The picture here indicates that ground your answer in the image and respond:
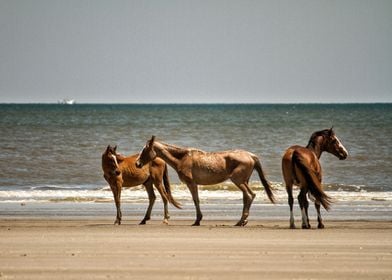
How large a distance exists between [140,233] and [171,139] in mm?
41927

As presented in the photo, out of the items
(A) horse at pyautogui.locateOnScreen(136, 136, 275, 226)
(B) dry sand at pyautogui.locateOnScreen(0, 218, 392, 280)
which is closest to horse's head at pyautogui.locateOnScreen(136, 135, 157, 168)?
(A) horse at pyautogui.locateOnScreen(136, 136, 275, 226)

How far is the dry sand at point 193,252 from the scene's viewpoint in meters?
11.1

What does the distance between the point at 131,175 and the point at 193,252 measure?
6.03 meters

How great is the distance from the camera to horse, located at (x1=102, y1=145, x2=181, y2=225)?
18.3m

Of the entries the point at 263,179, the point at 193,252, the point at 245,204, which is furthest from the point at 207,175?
the point at 193,252

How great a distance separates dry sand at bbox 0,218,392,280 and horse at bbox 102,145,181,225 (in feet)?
5.27

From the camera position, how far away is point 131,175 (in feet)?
60.9

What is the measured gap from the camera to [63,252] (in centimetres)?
1266

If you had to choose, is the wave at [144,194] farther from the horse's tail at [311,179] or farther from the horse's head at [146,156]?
the horse's tail at [311,179]

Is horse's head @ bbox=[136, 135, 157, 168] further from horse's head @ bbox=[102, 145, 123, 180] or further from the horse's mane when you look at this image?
the horse's mane

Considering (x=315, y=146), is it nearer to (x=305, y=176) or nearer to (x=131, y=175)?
(x=305, y=176)

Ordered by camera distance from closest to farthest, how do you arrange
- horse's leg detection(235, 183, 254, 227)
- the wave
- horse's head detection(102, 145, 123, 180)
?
horse's leg detection(235, 183, 254, 227)
horse's head detection(102, 145, 123, 180)
the wave

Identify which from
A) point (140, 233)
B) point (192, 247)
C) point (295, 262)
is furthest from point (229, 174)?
point (295, 262)

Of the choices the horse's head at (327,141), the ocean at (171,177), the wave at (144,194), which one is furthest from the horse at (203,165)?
the wave at (144,194)
